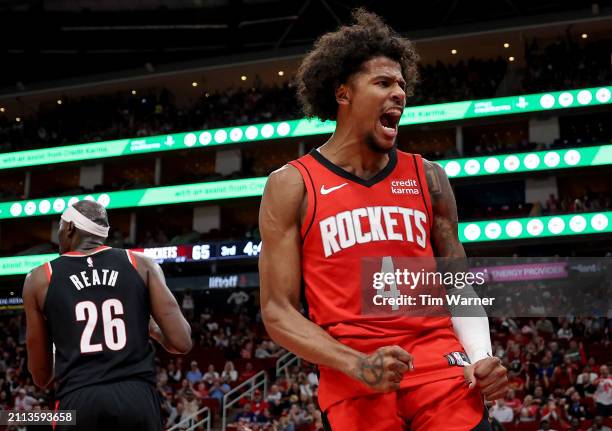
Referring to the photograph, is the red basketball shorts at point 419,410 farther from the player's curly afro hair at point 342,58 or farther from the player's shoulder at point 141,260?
the player's shoulder at point 141,260

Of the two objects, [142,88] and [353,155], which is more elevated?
[142,88]

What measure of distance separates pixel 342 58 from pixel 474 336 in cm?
115

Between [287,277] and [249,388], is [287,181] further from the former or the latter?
[249,388]

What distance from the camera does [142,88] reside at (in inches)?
1302

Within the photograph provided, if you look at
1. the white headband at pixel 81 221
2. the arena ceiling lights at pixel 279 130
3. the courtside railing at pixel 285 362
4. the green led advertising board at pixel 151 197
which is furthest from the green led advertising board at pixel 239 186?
the white headband at pixel 81 221

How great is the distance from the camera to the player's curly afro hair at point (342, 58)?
2.97m

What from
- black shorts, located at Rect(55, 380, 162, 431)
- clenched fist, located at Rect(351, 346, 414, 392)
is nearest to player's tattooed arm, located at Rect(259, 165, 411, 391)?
clenched fist, located at Rect(351, 346, 414, 392)

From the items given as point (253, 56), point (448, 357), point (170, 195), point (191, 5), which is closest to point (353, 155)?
point (448, 357)

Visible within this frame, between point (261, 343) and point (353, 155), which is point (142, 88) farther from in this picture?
point (353, 155)

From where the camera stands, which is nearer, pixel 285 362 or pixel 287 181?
pixel 287 181

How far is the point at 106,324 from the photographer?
3.93 m

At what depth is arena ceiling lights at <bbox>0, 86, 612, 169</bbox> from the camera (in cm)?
2344

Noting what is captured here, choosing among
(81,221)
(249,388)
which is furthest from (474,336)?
(249,388)

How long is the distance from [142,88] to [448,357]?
31.9 m
